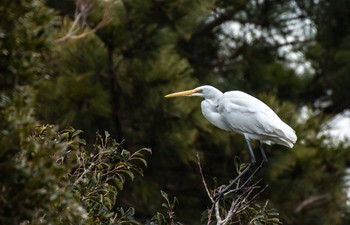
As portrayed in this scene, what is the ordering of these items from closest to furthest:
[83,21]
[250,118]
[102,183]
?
[102,183] < [250,118] < [83,21]

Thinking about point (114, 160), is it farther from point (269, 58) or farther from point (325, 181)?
point (269, 58)

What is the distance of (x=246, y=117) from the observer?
11.8ft

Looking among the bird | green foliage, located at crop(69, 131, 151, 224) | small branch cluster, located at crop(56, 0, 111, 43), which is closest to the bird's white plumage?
the bird

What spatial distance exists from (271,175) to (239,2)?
5.35 ft

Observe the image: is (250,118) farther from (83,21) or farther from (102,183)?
(83,21)

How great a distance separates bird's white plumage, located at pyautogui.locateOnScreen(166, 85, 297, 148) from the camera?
3.53m

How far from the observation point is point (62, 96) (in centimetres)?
584

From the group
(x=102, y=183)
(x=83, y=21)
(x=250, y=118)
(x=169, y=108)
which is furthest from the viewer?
(x=169, y=108)

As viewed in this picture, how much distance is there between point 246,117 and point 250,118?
17 mm

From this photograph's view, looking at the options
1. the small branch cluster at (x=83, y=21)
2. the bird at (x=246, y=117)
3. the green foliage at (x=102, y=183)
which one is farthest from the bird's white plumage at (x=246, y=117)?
the small branch cluster at (x=83, y=21)

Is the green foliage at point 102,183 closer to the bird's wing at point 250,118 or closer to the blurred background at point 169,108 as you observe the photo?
the bird's wing at point 250,118

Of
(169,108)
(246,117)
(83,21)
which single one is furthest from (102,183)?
(169,108)

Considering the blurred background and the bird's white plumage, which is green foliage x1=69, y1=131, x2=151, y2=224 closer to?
the bird's white plumage

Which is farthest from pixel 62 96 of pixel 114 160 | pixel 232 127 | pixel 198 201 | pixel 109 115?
pixel 114 160
